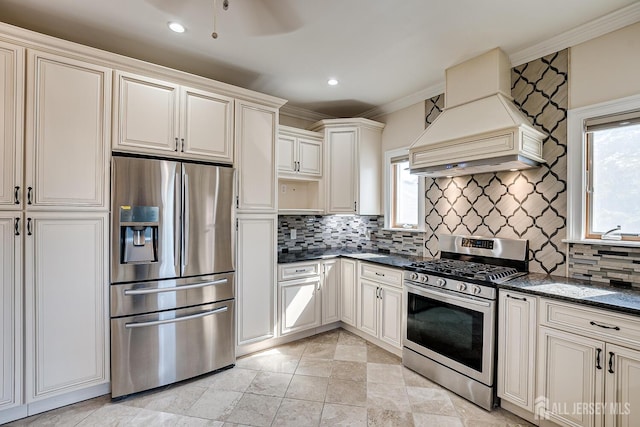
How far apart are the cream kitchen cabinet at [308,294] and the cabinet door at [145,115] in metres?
1.58

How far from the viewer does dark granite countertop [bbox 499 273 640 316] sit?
5.27ft

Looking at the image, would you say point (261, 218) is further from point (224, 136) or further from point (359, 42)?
point (359, 42)

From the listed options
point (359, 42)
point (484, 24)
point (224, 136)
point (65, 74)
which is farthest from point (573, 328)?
point (65, 74)

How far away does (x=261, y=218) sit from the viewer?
114 inches

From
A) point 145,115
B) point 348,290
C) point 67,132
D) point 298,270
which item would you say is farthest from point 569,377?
point 67,132

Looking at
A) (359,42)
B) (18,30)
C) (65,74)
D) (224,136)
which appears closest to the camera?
(18,30)

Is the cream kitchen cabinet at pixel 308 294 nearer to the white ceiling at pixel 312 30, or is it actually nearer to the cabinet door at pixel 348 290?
the cabinet door at pixel 348 290

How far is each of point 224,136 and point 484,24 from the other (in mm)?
2200

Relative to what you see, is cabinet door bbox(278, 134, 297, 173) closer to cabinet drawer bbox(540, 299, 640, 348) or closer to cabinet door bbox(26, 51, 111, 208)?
cabinet door bbox(26, 51, 111, 208)

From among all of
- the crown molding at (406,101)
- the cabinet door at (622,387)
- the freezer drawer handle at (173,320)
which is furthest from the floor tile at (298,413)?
the crown molding at (406,101)

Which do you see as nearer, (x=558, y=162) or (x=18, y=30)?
(x=18, y=30)

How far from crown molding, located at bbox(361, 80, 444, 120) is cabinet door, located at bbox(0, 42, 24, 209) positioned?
3.29 m

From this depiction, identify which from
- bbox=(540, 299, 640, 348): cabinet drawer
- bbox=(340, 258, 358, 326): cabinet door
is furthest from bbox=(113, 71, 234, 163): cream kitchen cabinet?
bbox=(540, 299, 640, 348): cabinet drawer

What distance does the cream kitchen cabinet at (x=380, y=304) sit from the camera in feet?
9.26
